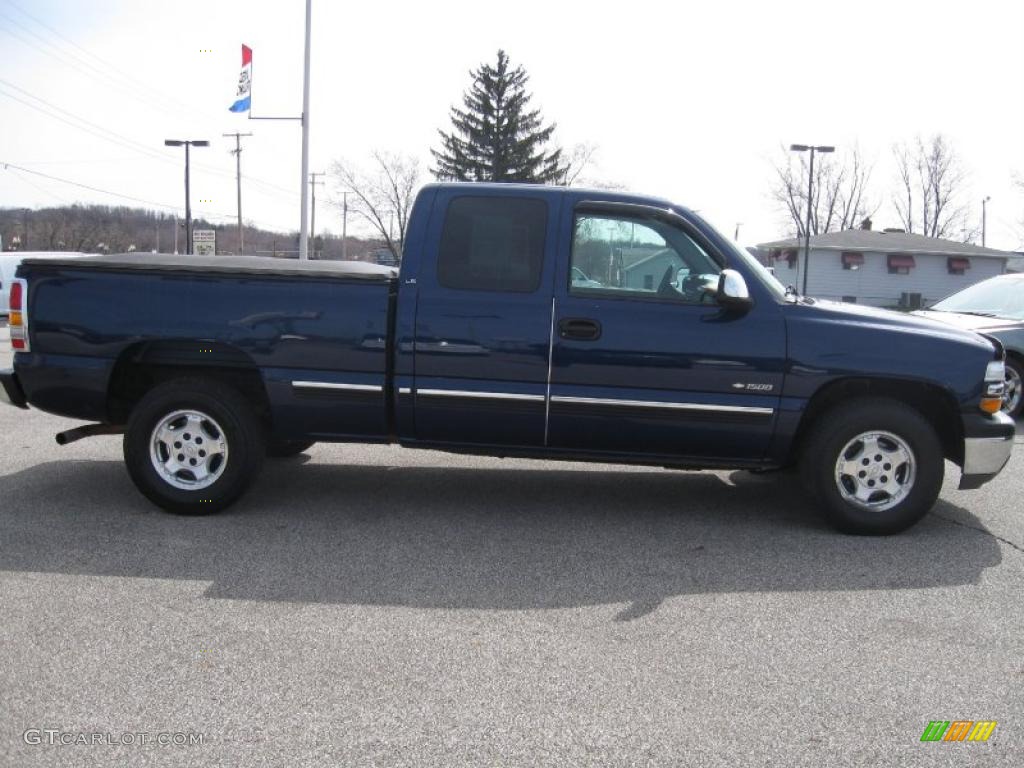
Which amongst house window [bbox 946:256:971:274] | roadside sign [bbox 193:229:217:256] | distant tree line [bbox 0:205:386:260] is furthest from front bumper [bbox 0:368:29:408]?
distant tree line [bbox 0:205:386:260]

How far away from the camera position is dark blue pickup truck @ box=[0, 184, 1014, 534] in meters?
5.42

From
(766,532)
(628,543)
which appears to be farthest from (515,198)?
(766,532)

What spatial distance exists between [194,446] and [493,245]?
2178mm

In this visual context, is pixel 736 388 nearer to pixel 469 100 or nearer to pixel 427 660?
pixel 427 660

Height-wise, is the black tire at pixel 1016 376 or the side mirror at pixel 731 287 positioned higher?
the side mirror at pixel 731 287

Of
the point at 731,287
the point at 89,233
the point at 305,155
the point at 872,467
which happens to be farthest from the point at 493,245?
the point at 89,233

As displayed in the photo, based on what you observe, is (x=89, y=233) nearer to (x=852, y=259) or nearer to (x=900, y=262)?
(x=852, y=259)

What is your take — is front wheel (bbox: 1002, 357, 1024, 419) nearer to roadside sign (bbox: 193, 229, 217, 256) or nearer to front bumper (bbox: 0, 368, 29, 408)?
front bumper (bbox: 0, 368, 29, 408)

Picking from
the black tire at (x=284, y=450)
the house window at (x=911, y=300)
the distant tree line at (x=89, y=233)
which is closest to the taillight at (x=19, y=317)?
the black tire at (x=284, y=450)

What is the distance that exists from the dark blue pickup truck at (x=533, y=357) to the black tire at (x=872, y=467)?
0.5 inches

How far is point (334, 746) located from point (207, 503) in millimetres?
2927

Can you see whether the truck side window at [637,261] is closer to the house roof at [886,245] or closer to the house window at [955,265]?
the house roof at [886,245]

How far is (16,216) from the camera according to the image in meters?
79.9

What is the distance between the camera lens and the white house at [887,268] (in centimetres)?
4794
